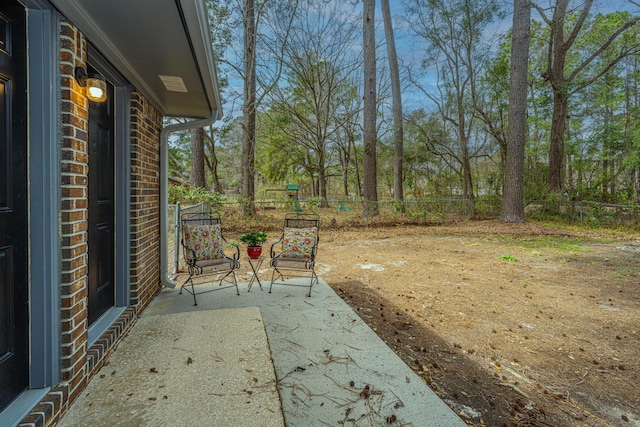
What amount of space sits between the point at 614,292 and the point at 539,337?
2170mm

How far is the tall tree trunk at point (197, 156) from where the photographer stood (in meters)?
10.6

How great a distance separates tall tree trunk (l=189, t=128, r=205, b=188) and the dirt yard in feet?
19.4

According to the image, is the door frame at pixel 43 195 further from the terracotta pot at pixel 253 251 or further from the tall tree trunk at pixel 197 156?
the tall tree trunk at pixel 197 156

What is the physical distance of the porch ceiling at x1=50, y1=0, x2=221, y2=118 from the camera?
1679 millimetres

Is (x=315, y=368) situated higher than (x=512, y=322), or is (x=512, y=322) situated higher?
(x=315, y=368)

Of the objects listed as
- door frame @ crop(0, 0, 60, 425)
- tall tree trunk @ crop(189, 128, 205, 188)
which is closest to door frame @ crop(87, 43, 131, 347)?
door frame @ crop(0, 0, 60, 425)

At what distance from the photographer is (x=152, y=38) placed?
2.02m

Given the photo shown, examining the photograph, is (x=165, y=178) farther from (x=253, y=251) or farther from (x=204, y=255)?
(x=253, y=251)

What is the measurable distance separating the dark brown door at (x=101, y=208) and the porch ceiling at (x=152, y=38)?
341 millimetres

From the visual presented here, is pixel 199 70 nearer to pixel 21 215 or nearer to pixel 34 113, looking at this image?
pixel 34 113

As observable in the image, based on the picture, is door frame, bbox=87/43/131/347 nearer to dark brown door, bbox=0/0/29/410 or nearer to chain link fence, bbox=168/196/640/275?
dark brown door, bbox=0/0/29/410

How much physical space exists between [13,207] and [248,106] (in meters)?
9.52

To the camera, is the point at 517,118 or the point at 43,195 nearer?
the point at 43,195

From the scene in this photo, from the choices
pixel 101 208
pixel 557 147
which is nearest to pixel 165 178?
pixel 101 208
